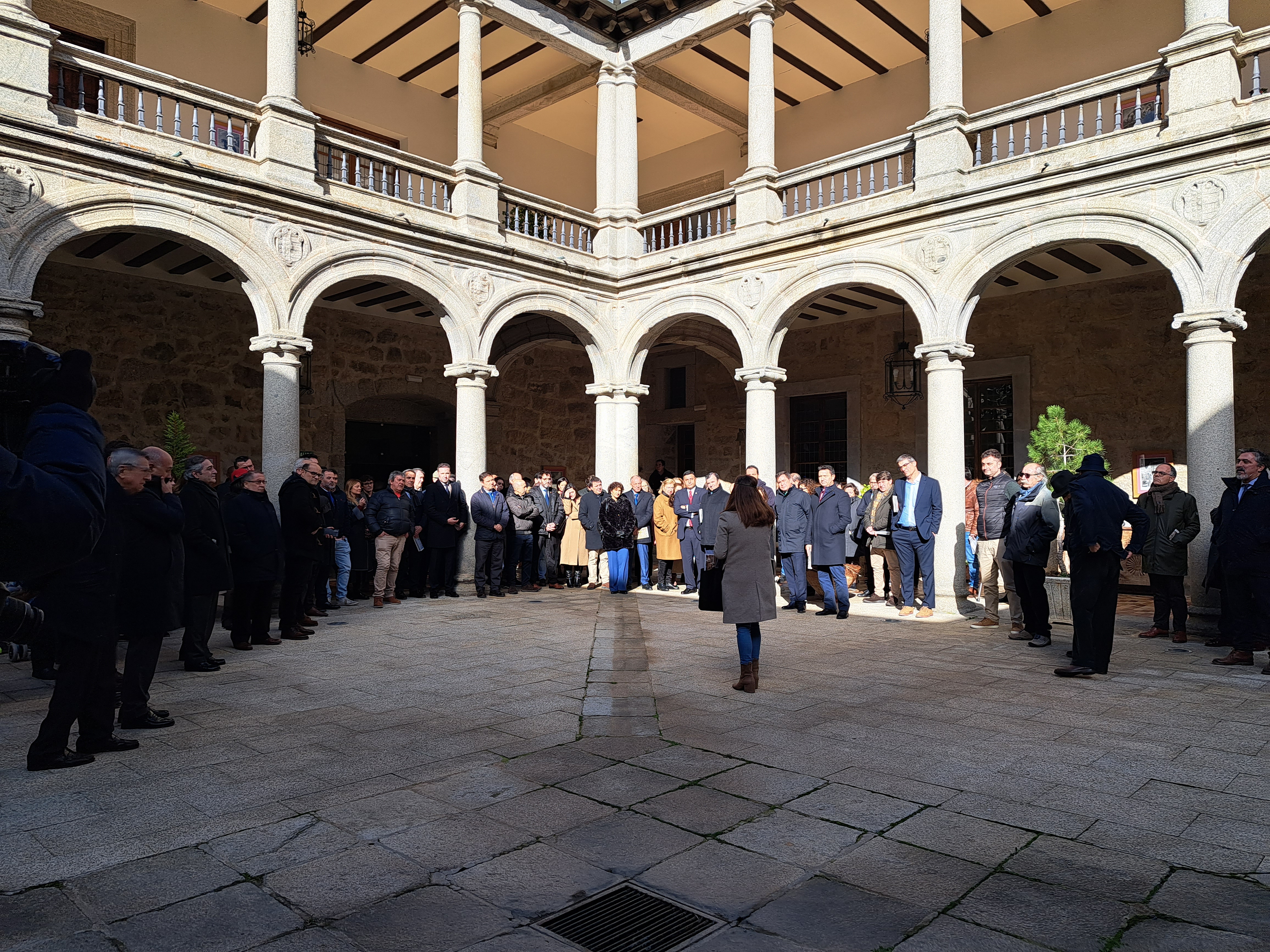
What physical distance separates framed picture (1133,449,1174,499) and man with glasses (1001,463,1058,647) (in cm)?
574

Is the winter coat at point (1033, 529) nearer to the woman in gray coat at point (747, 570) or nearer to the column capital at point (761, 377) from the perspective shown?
the woman in gray coat at point (747, 570)

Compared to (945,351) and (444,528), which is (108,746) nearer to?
(444,528)

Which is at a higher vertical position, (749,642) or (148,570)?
(148,570)

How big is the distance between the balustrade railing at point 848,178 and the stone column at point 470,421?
510 cm

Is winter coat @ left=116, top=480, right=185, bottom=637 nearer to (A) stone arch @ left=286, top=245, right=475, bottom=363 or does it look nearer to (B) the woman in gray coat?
(B) the woman in gray coat

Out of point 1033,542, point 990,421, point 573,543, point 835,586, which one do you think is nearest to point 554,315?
point 573,543

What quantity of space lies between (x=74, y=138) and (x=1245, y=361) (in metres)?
14.3

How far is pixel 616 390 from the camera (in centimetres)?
1340

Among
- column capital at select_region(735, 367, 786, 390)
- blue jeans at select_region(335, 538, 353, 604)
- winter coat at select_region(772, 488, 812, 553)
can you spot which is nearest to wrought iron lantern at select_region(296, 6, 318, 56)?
blue jeans at select_region(335, 538, 353, 604)

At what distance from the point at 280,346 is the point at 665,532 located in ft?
18.7

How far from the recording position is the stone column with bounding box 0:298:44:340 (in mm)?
7938

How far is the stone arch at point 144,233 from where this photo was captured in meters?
8.06

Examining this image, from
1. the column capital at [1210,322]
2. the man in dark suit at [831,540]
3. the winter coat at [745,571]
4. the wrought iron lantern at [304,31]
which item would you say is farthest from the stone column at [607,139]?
the winter coat at [745,571]

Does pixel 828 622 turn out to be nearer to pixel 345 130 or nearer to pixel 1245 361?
pixel 1245 361
